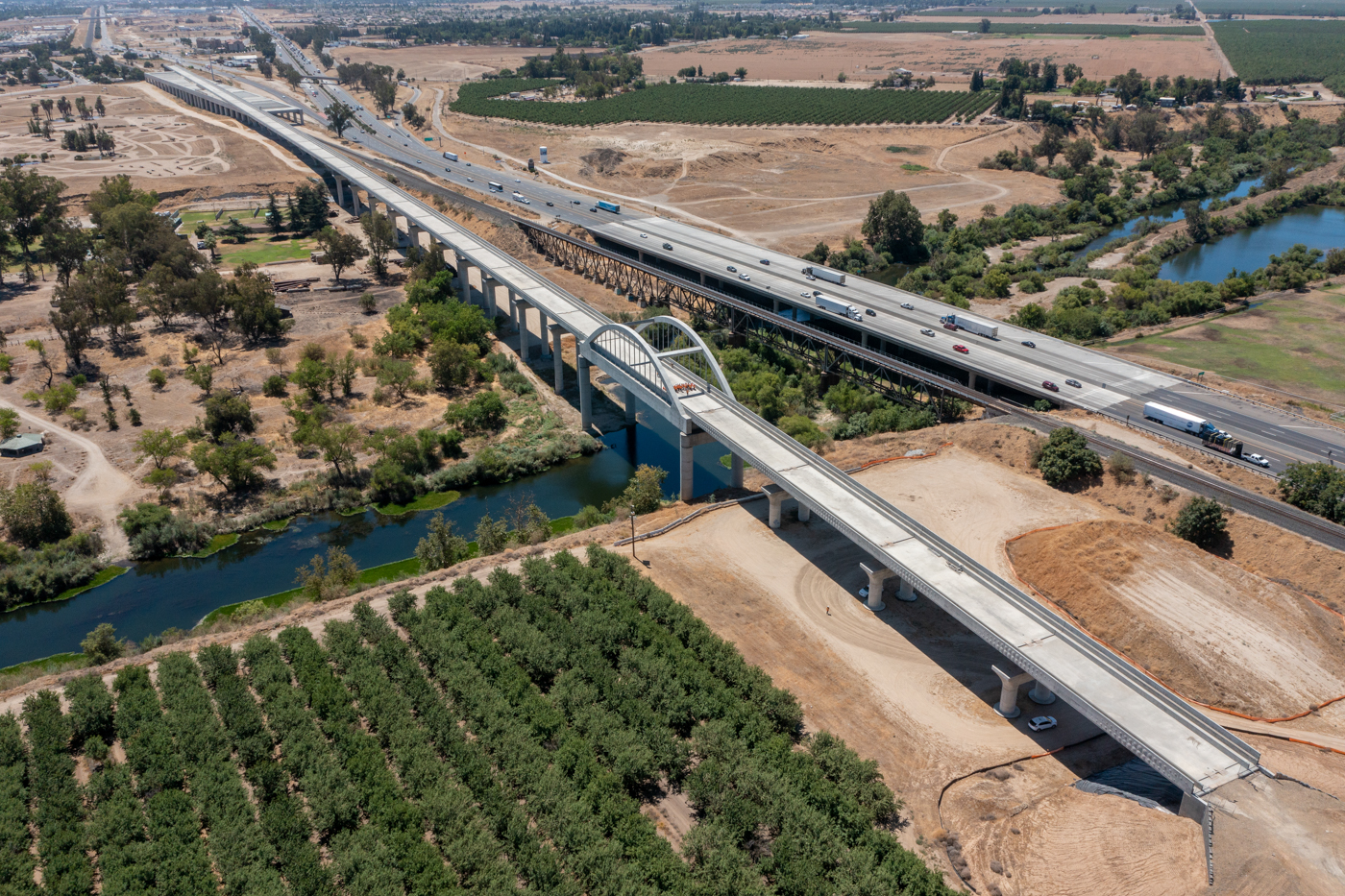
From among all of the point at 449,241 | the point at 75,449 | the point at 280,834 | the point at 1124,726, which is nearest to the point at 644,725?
the point at 280,834

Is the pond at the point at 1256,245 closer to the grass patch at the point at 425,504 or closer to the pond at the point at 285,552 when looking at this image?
the pond at the point at 285,552

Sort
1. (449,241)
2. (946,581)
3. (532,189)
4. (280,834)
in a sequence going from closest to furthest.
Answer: (280,834) → (946,581) → (449,241) → (532,189)

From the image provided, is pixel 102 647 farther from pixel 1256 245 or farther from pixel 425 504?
pixel 1256 245

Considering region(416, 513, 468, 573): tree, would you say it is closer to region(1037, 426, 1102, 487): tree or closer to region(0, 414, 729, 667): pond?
region(0, 414, 729, 667): pond

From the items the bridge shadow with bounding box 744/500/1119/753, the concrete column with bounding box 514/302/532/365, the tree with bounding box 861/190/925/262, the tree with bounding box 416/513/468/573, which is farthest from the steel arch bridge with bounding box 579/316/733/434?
the tree with bounding box 861/190/925/262

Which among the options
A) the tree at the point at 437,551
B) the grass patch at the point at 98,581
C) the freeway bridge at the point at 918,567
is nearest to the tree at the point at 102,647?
the grass patch at the point at 98,581

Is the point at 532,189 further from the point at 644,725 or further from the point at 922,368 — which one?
the point at 644,725
